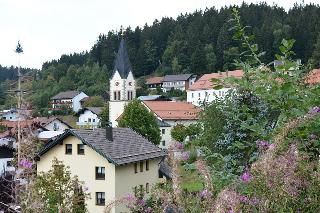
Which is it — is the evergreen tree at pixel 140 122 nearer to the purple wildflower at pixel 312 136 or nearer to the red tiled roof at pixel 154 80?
the purple wildflower at pixel 312 136

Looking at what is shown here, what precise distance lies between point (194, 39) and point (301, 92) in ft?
461

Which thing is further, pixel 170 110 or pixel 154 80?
pixel 154 80

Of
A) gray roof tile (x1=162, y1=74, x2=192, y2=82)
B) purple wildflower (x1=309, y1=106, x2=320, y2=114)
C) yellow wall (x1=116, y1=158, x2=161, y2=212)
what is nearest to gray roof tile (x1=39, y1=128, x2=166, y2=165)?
yellow wall (x1=116, y1=158, x2=161, y2=212)

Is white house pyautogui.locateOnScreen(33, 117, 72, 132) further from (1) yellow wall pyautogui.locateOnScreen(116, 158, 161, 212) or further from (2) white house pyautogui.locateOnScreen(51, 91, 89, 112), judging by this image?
(2) white house pyautogui.locateOnScreen(51, 91, 89, 112)

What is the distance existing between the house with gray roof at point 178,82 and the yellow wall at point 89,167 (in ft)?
315

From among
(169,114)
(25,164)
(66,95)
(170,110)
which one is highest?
(25,164)

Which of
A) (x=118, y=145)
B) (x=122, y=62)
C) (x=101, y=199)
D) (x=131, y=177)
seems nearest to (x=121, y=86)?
(x=122, y=62)

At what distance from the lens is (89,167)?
93.8 ft

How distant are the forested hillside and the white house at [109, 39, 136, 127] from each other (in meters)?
38.0

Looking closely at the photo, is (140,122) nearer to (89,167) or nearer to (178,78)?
(89,167)

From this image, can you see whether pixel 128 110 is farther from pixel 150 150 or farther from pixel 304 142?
pixel 304 142

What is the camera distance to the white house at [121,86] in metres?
76.9

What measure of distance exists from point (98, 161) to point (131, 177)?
8.77 feet

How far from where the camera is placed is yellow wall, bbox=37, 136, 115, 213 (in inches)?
1097
